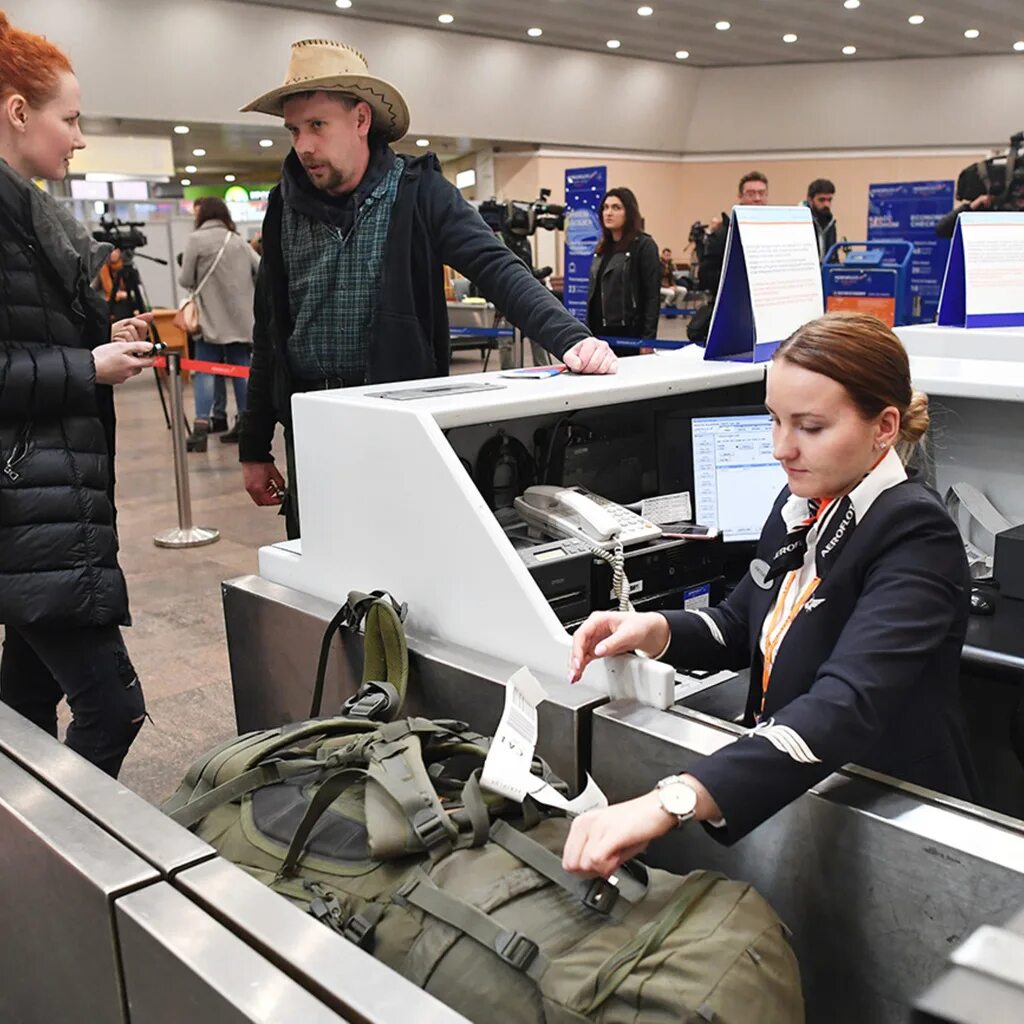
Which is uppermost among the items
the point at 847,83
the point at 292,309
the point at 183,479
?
the point at 847,83

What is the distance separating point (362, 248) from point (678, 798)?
4.71 feet

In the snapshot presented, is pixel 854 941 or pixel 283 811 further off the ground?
pixel 283 811

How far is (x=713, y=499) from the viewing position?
222 centimetres

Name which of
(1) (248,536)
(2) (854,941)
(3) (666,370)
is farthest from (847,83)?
(2) (854,941)

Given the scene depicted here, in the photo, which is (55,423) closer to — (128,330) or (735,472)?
(128,330)

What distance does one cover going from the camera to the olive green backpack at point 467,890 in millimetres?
971

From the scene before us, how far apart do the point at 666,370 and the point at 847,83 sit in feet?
56.3

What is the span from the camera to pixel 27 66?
1.73 metres

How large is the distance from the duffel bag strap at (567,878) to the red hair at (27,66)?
1.42 meters

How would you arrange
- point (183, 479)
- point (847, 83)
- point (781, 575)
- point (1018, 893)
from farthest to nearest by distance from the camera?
point (847, 83)
point (183, 479)
point (781, 575)
point (1018, 893)

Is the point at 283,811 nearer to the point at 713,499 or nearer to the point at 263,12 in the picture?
the point at 713,499

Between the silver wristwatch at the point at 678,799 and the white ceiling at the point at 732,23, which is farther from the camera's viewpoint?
the white ceiling at the point at 732,23

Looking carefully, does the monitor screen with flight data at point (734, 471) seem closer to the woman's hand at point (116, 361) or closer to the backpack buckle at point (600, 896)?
the woman's hand at point (116, 361)

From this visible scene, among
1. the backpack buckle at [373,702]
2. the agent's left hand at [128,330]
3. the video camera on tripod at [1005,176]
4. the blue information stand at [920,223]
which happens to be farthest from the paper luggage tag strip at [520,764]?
the blue information stand at [920,223]
